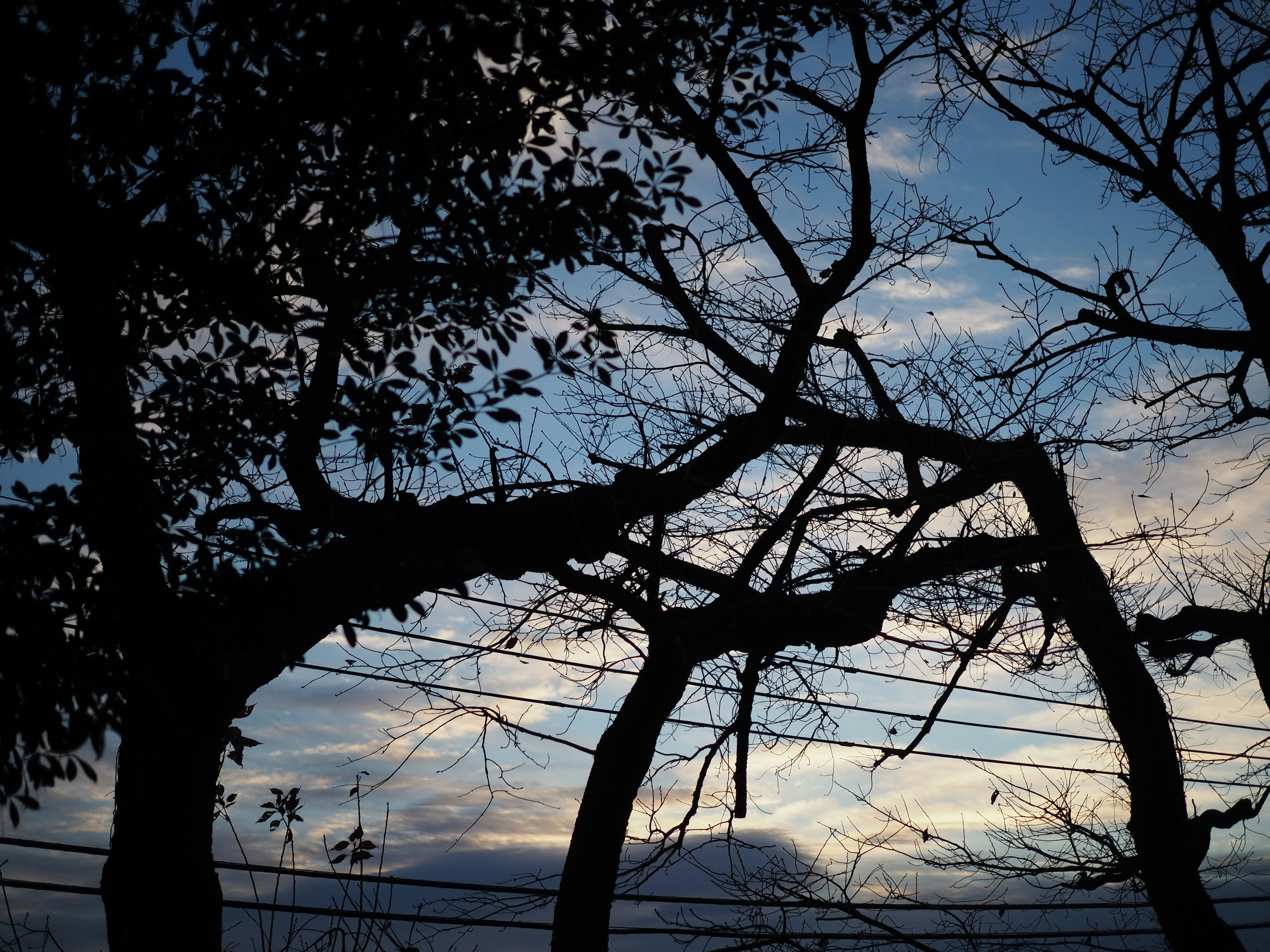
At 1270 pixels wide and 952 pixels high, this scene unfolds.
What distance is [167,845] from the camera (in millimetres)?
4707

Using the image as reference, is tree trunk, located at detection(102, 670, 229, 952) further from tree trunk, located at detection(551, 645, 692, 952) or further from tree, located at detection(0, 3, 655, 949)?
tree trunk, located at detection(551, 645, 692, 952)

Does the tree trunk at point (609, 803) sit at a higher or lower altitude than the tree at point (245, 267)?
lower

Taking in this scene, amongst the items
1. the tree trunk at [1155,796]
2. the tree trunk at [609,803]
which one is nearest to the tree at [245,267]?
the tree trunk at [609,803]

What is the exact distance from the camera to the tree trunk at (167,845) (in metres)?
4.61

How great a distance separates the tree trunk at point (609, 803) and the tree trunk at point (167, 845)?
2594mm

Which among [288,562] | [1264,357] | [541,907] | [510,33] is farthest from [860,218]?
[541,907]

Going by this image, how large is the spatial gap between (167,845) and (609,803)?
3.11 metres

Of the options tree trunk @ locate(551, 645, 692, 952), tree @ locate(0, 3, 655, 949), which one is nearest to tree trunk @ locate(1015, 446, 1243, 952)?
tree trunk @ locate(551, 645, 692, 952)

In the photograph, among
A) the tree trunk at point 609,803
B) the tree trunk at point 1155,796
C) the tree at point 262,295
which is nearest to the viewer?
the tree at point 262,295

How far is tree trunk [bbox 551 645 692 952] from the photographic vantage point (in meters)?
6.60

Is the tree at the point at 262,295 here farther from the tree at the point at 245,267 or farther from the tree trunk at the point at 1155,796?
the tree trunk at the point at 1155,796

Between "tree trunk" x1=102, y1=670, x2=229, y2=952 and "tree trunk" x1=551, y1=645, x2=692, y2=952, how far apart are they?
2594 mm

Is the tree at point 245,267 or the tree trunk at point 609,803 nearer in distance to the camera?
the tree at point 245,267

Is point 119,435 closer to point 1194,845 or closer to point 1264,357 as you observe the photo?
point 1264,357
